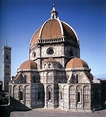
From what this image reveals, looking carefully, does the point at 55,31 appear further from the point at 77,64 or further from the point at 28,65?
the point at 28,65

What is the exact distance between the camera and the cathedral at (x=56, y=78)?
14094mm

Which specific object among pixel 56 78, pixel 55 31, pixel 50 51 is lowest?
pixel 56 78

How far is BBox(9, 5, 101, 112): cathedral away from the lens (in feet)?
46.2

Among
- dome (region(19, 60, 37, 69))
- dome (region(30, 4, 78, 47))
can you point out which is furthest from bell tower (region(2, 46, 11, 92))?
dome (region(19, 60, 37, 69))

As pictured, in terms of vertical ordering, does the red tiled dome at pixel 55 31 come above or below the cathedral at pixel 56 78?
above

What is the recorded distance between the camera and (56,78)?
15.8 metres

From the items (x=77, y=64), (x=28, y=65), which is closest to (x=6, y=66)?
(x=28, y=65)

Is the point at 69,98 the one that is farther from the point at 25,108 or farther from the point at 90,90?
the point at 25,108

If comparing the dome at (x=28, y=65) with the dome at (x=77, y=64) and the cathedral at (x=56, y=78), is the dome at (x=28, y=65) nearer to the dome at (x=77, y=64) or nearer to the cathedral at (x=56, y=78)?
the cathedral at (x=56, y=78)

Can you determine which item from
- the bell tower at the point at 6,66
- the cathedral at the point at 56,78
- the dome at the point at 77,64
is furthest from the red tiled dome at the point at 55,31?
the bell tower at the point at 6,66

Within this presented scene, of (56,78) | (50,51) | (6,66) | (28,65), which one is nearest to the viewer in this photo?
(56,78)

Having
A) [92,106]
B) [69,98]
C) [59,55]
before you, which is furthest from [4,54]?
[92,106]

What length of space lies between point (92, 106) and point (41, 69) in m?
6.24

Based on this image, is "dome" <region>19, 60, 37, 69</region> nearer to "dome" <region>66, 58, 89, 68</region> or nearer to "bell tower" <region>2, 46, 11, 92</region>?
"dome" <region>66, 58, 89, 68</region>
